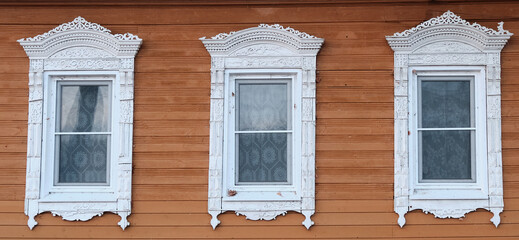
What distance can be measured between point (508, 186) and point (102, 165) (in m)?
3.97

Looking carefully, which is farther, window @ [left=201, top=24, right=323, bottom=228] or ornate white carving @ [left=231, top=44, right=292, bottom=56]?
ornate white carving @ [left=231, top=44, right=292, bottom=56]

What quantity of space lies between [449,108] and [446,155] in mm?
467

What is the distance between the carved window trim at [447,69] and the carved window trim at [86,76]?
8.55 feet

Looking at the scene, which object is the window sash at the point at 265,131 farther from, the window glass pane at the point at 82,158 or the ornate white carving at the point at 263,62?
the window glass pane at the point at 82,158

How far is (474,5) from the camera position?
5.91 meters

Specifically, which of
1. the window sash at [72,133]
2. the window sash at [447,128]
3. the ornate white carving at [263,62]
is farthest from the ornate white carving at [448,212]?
the window sash at [72,133]

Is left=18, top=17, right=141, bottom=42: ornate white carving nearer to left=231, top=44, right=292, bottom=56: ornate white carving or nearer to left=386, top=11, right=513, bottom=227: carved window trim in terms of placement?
left=231, top=44, right=292, bottom=56: ornate white carving

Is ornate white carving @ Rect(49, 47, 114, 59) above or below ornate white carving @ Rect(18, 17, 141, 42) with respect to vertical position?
below

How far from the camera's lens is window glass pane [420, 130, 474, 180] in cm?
589

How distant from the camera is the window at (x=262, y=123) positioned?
5797 millimetres

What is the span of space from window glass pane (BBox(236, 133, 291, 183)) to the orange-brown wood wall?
0.35 meters

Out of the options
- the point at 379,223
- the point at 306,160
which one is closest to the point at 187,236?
the point at 306,160

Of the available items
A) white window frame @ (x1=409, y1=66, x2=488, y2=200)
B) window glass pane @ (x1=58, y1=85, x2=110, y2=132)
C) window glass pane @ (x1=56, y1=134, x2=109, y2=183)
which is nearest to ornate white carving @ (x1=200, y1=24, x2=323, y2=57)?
white window frame @ (x1=409, y1=66, x2=488, y2=200)

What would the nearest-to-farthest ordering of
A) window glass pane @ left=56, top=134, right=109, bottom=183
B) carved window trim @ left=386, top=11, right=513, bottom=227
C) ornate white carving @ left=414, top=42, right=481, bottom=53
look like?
carved window trim @ left=386, top=11, right=513, bottom=227 → ornate white carving @ left=414, top=42, right=481, bottom=53 → window glass pane @ left=56, top=134, right=109, bottom=183
